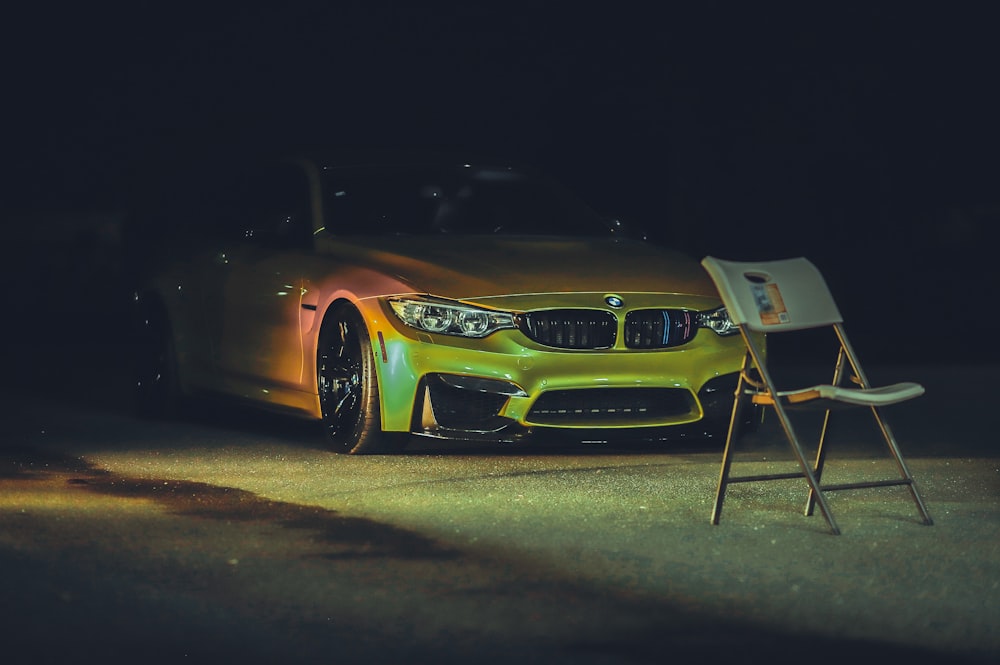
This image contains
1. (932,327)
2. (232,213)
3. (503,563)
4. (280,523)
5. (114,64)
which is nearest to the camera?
(503,563)

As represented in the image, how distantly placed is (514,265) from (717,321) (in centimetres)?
105

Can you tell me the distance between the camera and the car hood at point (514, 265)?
10.8m

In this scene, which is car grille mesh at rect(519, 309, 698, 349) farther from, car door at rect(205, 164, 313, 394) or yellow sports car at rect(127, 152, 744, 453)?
car door at rect(205, 164, 313, 394)

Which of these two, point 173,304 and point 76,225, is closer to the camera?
point 173,304

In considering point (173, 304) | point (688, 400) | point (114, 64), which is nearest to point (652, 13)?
point (114, 64)

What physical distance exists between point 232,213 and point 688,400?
3.15m

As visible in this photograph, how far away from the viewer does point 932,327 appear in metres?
21.2

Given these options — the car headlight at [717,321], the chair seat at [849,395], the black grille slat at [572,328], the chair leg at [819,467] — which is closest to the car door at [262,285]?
the black grille slat at [572,328]

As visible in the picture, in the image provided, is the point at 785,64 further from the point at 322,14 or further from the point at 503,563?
the point at 503,563

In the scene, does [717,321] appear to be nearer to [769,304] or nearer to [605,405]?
[605,405]

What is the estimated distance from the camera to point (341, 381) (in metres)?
11.1

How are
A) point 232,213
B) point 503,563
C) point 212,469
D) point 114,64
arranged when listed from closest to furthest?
point 503,563, point 212,469, point 232,213, point 114,64

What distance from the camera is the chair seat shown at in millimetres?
8547

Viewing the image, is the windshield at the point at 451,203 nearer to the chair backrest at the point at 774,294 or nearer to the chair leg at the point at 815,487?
the chair backrest at the point at 774,294
